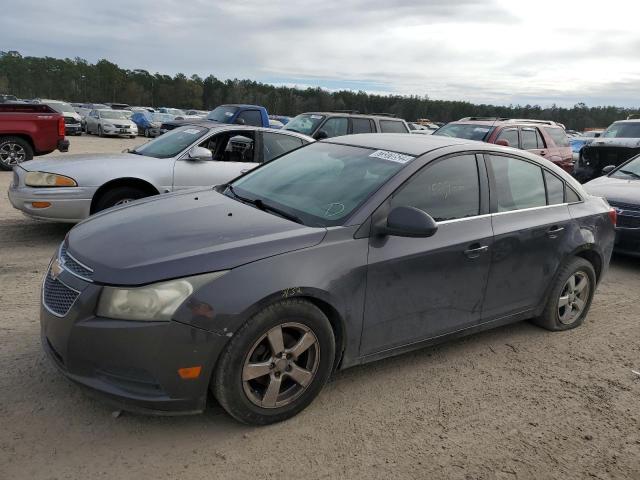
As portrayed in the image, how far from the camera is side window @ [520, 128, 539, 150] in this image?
11.4 m

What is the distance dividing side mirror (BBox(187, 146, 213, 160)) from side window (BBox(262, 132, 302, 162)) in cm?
95

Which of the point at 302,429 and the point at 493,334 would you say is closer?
the point at 302,429

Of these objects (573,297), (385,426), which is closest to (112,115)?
(573,297)

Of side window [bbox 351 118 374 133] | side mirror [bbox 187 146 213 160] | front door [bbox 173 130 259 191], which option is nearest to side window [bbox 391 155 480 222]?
front door [bbox 173 130 259 191]

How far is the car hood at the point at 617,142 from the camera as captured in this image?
12.9 metres

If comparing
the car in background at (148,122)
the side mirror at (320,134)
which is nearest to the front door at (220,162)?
the side mirror at (320,134)

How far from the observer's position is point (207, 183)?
6.74 metres

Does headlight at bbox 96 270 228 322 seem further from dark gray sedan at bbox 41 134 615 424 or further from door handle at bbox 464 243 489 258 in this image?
door handle at bbox 464 243 489 258

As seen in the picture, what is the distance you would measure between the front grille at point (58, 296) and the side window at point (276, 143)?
14.9ft

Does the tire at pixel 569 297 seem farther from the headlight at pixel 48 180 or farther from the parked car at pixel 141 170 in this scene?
the headlight at pixel 48 180

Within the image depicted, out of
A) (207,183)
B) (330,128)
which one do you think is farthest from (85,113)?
(207,183)

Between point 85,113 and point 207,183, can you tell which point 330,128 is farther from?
point 85,113

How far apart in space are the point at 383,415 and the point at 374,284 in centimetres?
77

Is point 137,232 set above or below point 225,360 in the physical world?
above
